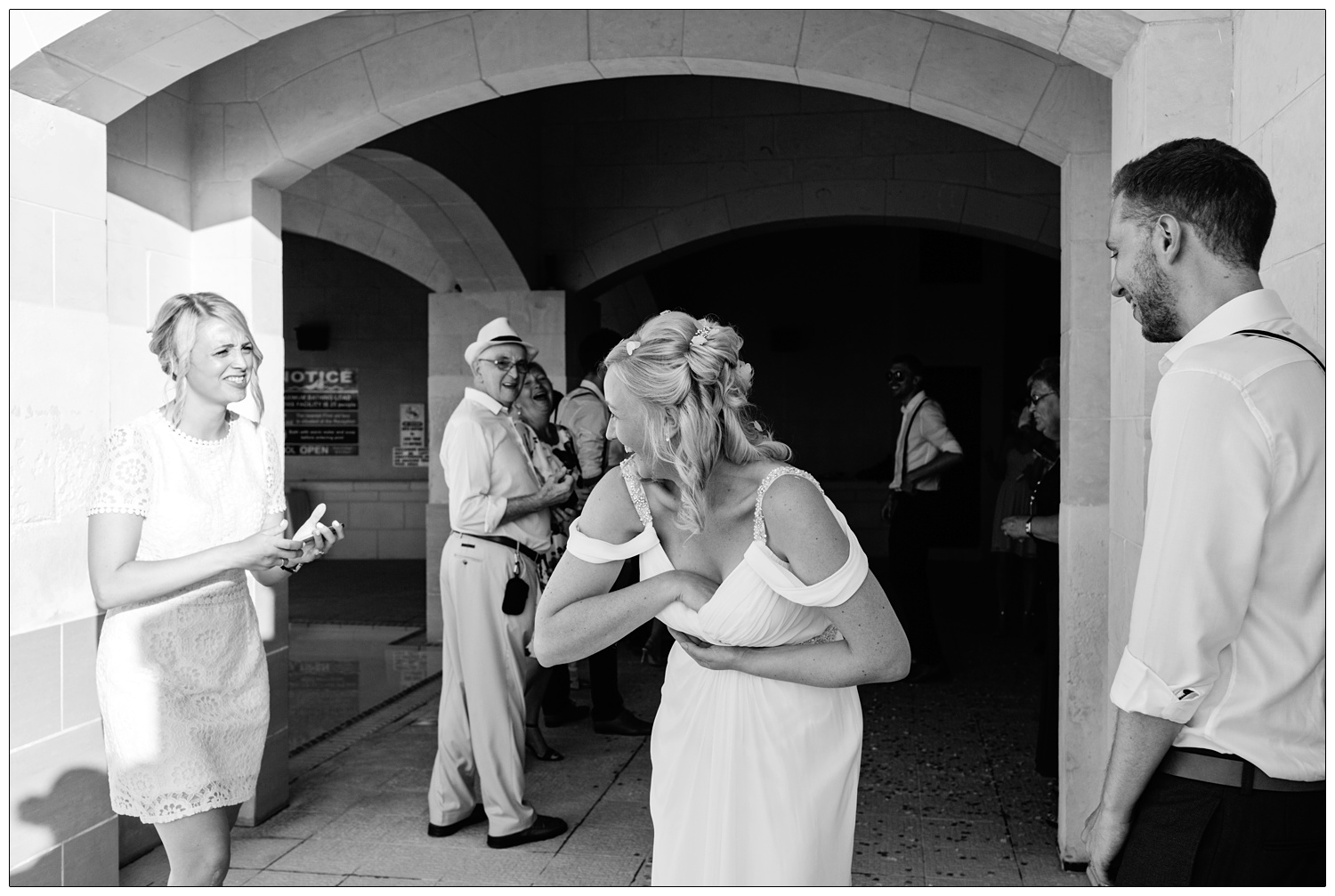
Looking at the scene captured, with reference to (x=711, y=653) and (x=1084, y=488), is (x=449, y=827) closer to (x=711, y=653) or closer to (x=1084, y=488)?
(x=711, y=653)

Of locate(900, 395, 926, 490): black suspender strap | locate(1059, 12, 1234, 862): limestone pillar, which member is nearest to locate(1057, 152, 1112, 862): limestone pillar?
locate(1059, 12, 1234, 862): limestone pillar

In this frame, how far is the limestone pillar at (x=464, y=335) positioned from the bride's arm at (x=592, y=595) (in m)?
5.88

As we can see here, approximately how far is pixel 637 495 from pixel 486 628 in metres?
2.06

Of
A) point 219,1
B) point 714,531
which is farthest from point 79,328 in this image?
point 714,531

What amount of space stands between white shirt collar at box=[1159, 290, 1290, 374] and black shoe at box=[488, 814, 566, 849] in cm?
306

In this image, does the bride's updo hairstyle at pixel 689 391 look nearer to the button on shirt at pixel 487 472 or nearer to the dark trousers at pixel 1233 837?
the dark trousers at pixel 1233 837

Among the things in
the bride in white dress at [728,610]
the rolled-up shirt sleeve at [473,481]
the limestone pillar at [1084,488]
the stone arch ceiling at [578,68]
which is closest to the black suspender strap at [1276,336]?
the bride in white dress at [728,610]

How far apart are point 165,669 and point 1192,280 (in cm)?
231

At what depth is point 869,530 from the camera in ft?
42.3

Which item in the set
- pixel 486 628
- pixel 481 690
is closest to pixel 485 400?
pixel 486 628

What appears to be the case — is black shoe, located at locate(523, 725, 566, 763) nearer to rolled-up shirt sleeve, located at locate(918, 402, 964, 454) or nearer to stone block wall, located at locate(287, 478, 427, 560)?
rolled-up shirt sleeve, located at locate(918, 402, 964, 454)

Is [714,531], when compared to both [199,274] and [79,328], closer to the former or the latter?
[79,328]

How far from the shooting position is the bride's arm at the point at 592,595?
2.01m

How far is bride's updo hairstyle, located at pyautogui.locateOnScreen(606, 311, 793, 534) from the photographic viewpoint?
1.97m
